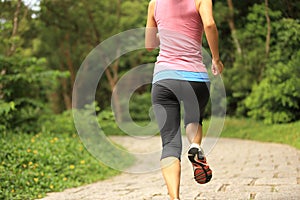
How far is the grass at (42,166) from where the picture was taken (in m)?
4.93

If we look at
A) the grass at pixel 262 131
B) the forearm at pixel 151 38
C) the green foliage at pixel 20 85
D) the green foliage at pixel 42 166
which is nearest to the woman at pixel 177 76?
the forearm at pixel 151 38

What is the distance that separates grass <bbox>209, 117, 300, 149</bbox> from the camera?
10.1 meters

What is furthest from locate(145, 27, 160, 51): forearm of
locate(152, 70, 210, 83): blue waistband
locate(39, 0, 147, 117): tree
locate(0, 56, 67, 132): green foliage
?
locate(39, 0, 147, 117): tree

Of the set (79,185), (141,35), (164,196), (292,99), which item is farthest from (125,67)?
(164,196)

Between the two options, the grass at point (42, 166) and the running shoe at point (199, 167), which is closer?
the running shoe at point (199, 167)

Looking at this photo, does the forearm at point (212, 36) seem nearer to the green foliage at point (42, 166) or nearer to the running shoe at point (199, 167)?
the running shoe at point (199, 167)

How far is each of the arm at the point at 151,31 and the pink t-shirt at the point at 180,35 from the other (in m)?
0.11

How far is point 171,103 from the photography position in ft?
10.2

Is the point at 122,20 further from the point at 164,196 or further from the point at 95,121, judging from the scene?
the point at 164,196

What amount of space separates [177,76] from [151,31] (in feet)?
1.54

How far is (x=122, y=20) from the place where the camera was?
16.6 m

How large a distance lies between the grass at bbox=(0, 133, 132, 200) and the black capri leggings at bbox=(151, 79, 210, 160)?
2173mm

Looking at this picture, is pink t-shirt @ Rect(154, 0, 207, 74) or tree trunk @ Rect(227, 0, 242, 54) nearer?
pink t-shirt @ Rect(154, 0, 207, 74)

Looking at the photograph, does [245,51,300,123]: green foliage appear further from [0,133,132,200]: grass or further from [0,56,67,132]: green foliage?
[0,56,67,132]: green foliage
